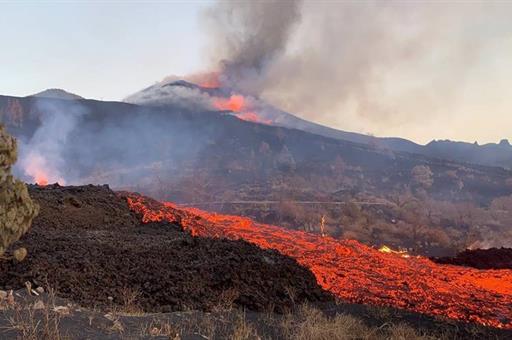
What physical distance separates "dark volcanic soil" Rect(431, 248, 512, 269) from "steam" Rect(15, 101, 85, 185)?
39770mm

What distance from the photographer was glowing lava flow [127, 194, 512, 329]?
465 inches

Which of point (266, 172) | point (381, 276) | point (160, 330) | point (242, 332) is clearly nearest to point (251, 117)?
point (266, 172)

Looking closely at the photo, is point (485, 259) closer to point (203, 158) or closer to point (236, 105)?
point (203, 158)

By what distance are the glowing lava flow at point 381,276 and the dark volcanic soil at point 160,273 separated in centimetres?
209

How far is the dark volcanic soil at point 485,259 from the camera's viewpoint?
70.1 feet

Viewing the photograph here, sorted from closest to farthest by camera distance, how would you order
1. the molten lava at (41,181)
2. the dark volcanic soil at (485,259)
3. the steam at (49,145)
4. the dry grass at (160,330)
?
the dry grass at (160,330) < the dark volcanic soil at (485,259) < the molten lava at (41,181) < the steam at (49,145)

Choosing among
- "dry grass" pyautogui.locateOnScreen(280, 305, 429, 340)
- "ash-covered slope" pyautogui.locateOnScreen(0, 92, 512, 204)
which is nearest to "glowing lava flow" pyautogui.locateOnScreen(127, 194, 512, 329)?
"dry grass" pyautogui.locateOnScreen(280, 305, 429, 340)

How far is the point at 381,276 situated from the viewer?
15023mm

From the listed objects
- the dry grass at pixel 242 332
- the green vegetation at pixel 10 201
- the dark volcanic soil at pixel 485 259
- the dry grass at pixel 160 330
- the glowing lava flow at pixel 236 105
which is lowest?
the dark volcanic soil at pixel 485 259

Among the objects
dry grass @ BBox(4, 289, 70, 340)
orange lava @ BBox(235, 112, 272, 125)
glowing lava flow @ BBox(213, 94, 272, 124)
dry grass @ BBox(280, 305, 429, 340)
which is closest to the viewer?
dry grass @ BBox(4, 289, 70, 340)

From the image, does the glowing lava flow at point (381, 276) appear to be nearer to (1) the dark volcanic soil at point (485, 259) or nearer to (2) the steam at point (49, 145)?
(1) the dark volcanic soil at point (485, 259)

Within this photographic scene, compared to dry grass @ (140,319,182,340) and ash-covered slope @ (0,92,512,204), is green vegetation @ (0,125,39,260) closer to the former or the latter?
dry grass @ (140,319,182,340)

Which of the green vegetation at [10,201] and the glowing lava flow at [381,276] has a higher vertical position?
the green vegetation at [10,201]

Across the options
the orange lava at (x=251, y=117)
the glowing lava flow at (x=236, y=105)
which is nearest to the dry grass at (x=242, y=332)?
the orange lava at (x=251, y=117)
